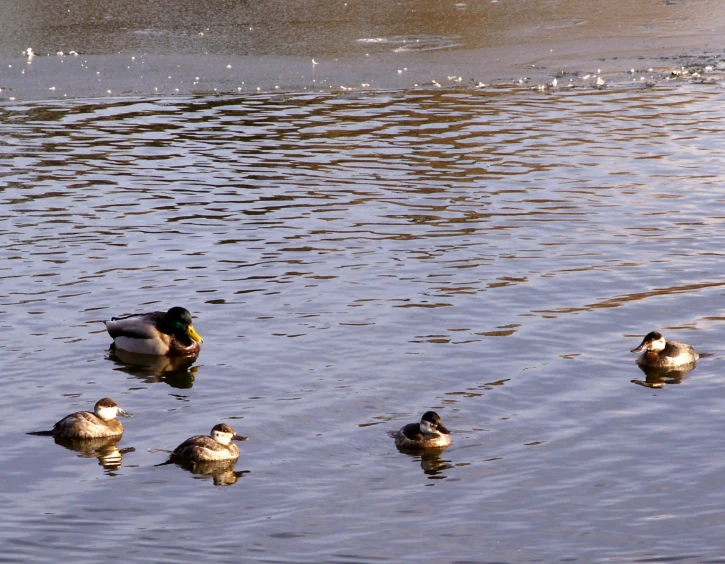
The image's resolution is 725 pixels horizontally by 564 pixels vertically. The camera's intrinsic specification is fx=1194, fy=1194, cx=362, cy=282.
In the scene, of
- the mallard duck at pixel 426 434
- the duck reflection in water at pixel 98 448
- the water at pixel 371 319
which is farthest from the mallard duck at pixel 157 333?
the mallard duck at pixel 426 434

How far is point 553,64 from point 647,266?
11176 millimetres

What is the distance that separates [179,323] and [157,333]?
0.39 meters

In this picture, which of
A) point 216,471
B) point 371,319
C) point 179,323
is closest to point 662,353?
point 371,319

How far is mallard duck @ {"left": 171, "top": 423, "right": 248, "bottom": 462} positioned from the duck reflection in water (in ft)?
1.88

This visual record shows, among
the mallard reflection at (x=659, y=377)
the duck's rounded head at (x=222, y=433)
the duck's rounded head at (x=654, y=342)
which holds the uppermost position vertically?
the duck's rounded head at (x=654, y=342)

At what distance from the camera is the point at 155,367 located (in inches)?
517

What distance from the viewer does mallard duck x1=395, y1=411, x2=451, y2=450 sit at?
1002 cm

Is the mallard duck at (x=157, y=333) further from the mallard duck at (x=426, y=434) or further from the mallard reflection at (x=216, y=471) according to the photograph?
the mallard duck at (x=426, y=434)

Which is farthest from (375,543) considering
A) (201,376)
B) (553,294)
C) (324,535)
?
(553,294)

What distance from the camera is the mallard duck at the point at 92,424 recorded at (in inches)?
407

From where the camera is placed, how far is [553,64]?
82.6ft

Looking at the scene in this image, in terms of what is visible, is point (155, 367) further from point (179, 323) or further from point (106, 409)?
point (106, 409)

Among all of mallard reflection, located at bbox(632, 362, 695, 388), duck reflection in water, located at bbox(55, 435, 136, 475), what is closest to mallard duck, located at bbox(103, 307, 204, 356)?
duck reflection in water, located at bbox(55, 435, 136, 475)

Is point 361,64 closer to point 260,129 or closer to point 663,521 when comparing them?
point 260,129
